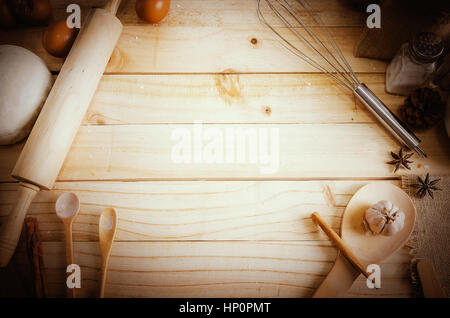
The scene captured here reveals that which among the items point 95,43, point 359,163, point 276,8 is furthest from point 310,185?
point 95,43

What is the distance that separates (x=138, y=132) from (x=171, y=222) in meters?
0.24

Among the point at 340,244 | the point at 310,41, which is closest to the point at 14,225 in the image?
the point at 340,244

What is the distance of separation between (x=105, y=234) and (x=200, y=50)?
1.72 feet

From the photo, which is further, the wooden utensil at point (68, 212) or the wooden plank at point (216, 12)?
the wooden plank at point (216, 12)

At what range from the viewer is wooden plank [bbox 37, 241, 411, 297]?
62 cm

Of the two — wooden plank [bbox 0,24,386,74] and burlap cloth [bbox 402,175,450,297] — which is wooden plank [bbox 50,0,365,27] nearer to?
wooden plank [bbox 0,24,386,74]

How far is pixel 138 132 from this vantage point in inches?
27.6

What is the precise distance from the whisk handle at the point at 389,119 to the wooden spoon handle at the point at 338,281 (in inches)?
12.5

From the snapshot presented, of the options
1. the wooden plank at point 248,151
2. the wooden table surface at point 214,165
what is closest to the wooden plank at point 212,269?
the wooden table surface at point 214,165

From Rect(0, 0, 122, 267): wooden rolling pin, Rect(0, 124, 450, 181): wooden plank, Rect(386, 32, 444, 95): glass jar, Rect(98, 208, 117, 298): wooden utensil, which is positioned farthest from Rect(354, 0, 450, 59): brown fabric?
Rect(98, 208, 117, 298): wooden utensil

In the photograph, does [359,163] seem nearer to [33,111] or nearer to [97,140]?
[97,140]

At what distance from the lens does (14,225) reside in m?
0.58

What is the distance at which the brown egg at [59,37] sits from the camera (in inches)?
27.3

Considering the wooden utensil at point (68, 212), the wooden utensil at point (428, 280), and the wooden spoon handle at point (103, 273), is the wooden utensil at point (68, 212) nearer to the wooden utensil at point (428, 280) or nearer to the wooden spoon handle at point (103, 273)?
the wooden spoon handle at point (103, 273)
